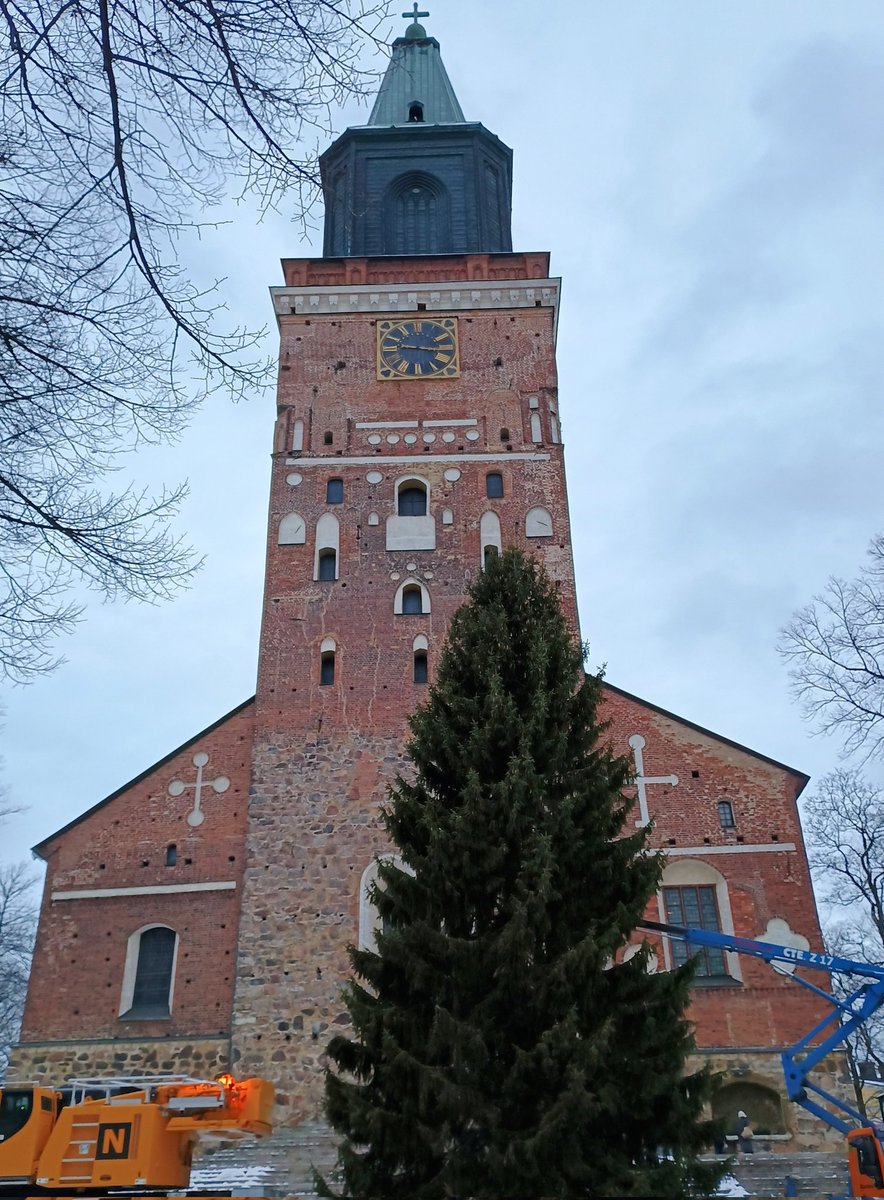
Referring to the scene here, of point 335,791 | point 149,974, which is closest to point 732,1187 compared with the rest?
point 335,791

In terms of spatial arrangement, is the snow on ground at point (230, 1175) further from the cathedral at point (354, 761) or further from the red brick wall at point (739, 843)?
the red brick wall at point (739, 843)

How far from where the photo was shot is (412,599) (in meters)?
21.5

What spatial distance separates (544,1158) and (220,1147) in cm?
758

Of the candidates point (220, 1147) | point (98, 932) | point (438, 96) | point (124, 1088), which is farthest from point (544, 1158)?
point (438, 96)

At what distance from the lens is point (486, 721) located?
11781 mm

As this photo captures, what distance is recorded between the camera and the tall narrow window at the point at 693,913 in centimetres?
1809

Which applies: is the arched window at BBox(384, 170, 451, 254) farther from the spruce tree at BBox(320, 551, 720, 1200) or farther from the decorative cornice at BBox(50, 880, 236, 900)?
the spruce tree at BBox(320, 551, 720, 1200)

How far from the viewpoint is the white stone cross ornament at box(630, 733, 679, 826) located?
761 inches

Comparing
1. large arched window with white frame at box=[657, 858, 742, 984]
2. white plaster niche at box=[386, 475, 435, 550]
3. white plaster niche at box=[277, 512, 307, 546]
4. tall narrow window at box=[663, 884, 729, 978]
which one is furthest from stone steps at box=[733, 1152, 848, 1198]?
white plaster niche at box=[277, 512, 307, 546]

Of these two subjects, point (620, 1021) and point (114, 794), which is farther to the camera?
point (114, 794)

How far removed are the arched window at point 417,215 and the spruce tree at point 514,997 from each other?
16319 millimetres

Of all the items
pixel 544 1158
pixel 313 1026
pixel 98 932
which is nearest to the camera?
pixel 544 1158

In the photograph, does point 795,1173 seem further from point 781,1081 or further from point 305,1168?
point 305,1168

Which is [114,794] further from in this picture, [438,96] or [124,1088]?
[438,96]
